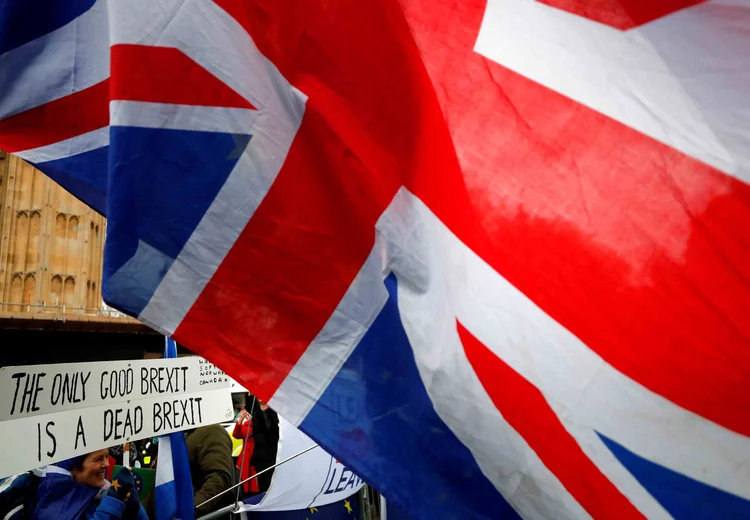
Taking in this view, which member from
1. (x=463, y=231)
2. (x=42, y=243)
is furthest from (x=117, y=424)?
(x=42, y=243)

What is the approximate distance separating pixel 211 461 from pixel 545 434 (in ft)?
14.8

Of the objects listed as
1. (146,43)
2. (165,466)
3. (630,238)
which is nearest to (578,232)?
(630,238)

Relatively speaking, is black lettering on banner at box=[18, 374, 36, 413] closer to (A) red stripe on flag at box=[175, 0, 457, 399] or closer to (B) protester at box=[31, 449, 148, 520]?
(B) protester at box=[31, 449, 148, 520]

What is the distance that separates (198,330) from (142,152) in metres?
0.51

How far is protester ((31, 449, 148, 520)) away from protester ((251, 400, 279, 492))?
3364 millimetres

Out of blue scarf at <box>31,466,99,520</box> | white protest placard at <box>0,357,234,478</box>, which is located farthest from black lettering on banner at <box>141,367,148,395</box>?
blue scarf at <box>31,466,99,520</box>

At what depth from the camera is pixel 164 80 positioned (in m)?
1.76

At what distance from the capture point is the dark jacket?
544 cm

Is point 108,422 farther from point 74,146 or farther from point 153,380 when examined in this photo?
point 74,146

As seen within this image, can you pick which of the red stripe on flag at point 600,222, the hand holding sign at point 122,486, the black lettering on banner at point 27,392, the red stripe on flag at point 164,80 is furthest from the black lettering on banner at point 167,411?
the red stripe on flag at point 600,222

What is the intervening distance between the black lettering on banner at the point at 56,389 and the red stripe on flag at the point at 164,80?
1.95m

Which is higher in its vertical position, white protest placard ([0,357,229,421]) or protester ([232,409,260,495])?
white protest placard ([0,357,229,421])

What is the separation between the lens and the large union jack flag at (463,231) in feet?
5.01

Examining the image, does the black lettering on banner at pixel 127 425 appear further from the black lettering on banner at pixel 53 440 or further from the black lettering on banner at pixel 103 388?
the black lettering on banner at pixel 53 440
